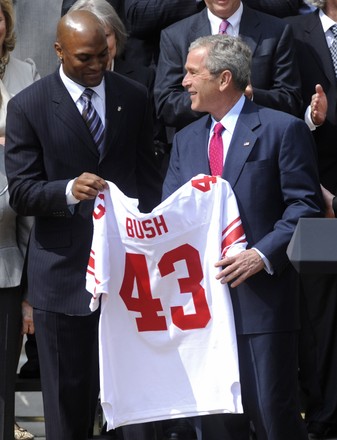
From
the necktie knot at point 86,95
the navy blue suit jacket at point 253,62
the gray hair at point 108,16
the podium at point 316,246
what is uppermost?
the gray hair at point 108,16

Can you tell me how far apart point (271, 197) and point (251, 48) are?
1.55m

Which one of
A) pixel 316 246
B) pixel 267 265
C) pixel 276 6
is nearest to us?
pixel 316 246

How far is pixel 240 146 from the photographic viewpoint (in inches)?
203

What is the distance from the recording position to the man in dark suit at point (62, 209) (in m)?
5.40

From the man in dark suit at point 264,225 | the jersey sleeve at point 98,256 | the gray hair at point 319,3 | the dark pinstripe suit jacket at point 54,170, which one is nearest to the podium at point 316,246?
the man in dark suit at point 264,225

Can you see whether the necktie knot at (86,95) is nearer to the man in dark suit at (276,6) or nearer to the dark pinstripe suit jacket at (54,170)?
the dark pinstripe suit jacket at (54,170)

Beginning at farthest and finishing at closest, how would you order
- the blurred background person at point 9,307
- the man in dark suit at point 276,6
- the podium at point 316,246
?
the man in dark suit at point 276,6
the blurred background person at point 9,307
the podium at point 316,246

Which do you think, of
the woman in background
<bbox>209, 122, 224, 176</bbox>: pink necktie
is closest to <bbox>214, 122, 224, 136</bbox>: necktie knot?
<bbox>209, 122, 224, 176</bbox>: pink necktie

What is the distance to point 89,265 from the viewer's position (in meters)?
5.10

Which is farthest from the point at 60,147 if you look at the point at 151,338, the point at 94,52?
the point at 151,338

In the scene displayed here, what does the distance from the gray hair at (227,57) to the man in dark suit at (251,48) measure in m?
0.93

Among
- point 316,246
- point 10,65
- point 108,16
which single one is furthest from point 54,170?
point 316,246

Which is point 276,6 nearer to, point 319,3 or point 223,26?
point 319,3

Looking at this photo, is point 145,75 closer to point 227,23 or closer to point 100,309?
point 227,23
